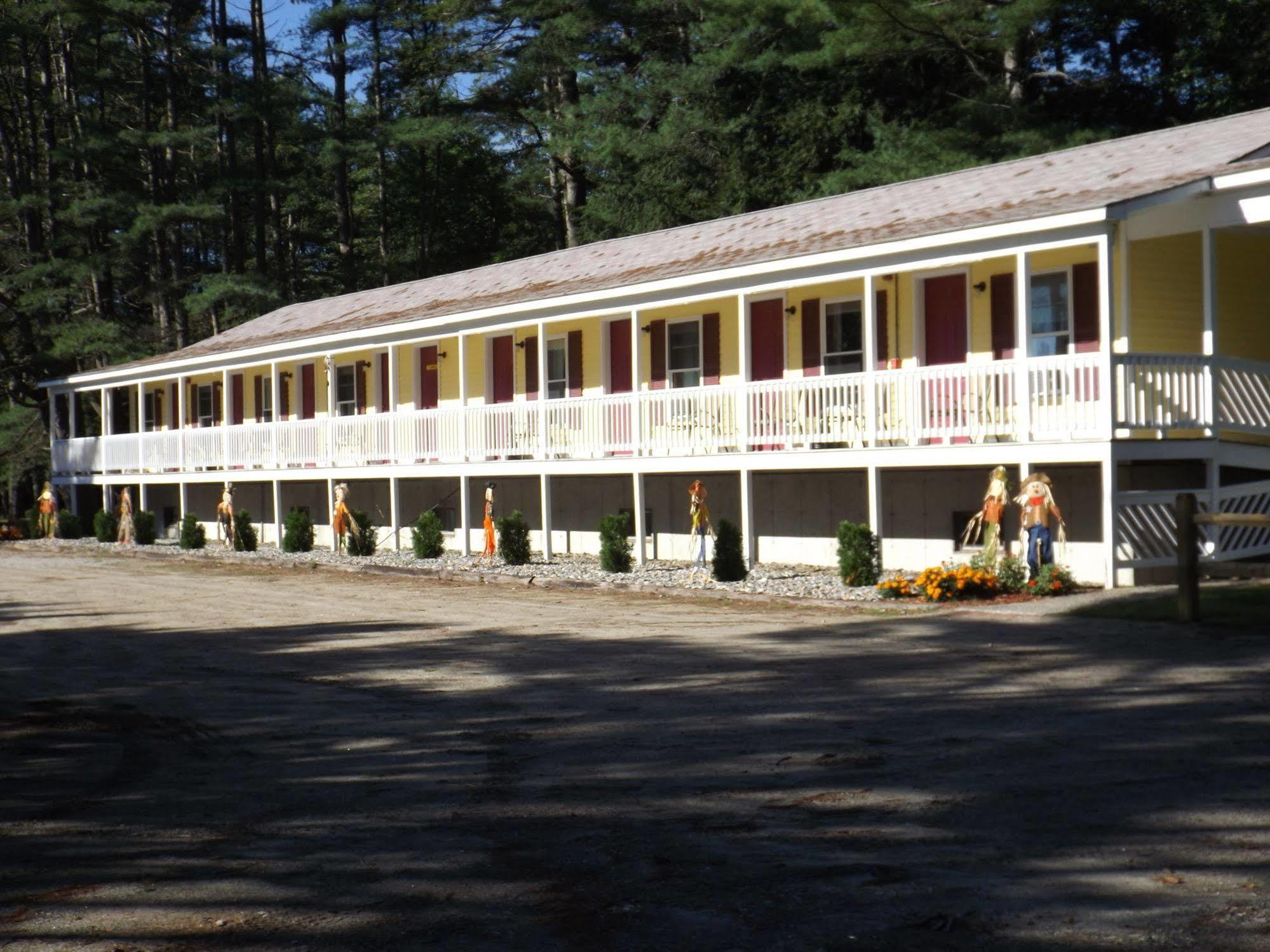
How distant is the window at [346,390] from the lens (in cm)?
3603

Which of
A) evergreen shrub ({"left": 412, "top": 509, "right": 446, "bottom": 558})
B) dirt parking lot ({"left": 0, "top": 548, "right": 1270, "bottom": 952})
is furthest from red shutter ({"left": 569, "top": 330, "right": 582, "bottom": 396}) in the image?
dirt parking lot ({"left": 0, "top": 548, "right": 1270, "bottom": 952})

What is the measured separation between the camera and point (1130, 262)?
67.3 feet

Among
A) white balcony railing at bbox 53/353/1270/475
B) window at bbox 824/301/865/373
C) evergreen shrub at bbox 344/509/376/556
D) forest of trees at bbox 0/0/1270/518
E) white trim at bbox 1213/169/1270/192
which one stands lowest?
evergreen shrub at bbox 344/509/376/556

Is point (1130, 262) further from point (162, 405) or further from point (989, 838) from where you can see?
point (162, 405)

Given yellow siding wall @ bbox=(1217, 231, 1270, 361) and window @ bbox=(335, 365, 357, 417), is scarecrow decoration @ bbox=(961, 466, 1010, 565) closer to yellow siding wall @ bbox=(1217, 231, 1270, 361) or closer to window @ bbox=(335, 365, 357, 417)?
yellow siding wall @ bbox=(1217, 231, 1270, 361)

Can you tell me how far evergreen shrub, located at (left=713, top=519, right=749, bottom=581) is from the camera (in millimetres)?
21516

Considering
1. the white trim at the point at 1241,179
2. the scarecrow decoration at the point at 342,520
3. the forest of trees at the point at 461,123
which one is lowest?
the scarecrow decoration at the point at 342,520

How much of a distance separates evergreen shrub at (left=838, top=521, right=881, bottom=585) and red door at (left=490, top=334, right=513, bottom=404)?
12452mm

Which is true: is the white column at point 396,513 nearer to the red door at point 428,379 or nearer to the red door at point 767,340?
the red door at point 428,379

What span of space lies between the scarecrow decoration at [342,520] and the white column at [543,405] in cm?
488

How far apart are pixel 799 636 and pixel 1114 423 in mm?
5511

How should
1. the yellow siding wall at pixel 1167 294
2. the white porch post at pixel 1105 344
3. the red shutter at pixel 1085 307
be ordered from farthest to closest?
1. the red shutter at pixel 1085 307
2. the yellow siding wall at pixel 1167 294
3. the white porch post at pixel 1105 344

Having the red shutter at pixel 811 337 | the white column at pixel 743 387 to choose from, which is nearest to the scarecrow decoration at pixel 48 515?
the red shutter at pixel 811 337

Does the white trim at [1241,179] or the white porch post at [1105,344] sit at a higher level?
the white trim at [1241,179]
